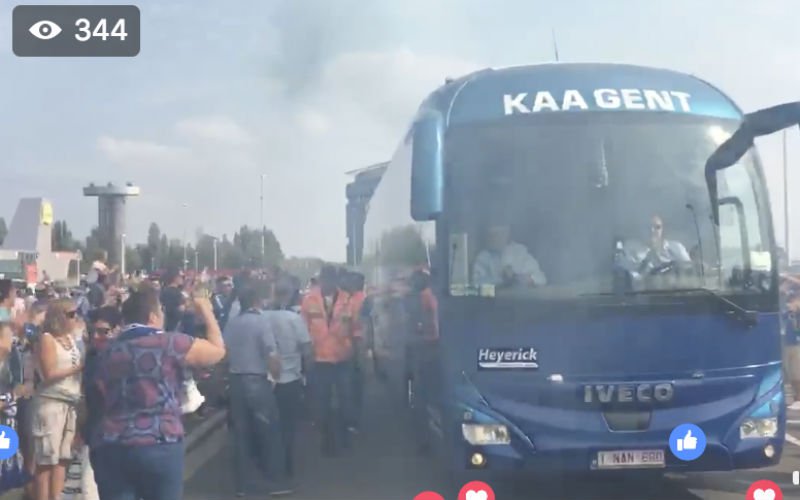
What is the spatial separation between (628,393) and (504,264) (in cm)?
108

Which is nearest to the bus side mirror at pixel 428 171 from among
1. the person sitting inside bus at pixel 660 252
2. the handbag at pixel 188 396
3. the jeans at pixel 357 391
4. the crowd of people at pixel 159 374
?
the person sitting inside bus at pixel 660 252

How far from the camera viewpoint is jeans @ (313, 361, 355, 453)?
9.39 metres

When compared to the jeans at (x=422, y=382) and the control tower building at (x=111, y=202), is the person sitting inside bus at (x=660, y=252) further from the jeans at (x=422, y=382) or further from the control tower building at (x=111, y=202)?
the control tower building at (x=111, y=202)

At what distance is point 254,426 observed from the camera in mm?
7812

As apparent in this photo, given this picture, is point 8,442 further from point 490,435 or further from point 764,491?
point 764,491

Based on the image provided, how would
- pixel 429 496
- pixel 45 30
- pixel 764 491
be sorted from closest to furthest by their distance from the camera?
pixel 45 30
pixel 764 491
pixel 429 496

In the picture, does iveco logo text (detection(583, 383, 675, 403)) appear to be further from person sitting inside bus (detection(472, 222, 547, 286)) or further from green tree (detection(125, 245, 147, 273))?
green tree (detection(125, 245, 147, 273))

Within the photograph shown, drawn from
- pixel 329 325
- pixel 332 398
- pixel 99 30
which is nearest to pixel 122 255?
pixel 329 325

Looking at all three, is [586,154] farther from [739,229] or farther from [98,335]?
[98,335]

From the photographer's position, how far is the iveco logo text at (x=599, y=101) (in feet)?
21.3

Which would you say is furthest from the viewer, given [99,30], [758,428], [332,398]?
[332,398]

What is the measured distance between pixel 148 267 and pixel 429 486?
12.4 ft

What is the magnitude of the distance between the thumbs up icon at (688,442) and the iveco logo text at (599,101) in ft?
6.68

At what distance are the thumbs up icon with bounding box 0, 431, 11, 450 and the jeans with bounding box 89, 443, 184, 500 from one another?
9.23ft
